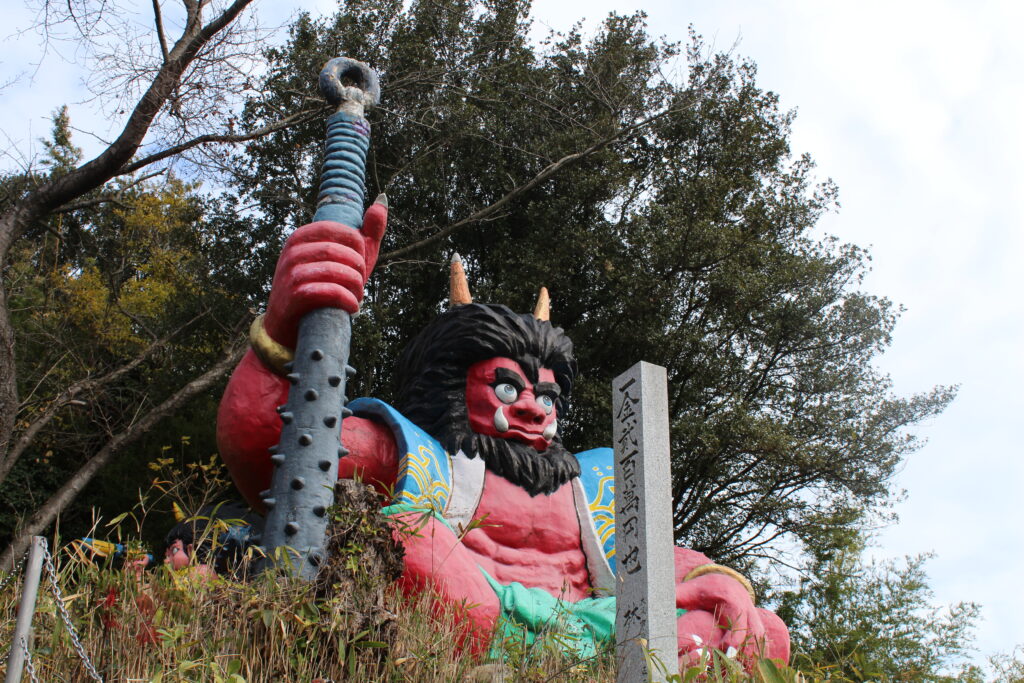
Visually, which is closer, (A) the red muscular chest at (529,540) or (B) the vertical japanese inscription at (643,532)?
(B) the vertical japanese inscription at (643,532)

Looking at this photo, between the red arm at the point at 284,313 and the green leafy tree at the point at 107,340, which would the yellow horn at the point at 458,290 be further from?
the green leafy tree at the point at 107,340

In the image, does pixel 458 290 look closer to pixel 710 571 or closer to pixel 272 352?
pixel 272 352

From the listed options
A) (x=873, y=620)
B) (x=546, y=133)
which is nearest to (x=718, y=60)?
(x=546, y=133)

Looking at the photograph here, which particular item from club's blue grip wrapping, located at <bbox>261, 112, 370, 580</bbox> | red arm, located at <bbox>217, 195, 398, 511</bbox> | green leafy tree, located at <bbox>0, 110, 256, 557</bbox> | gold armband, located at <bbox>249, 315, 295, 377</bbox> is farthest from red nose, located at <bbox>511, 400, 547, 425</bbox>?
green leafy tree, located at <bbox>0, 110, 256, 557</bbox>

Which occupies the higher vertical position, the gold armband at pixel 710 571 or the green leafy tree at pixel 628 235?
the green leafy tree at pixel 628 235

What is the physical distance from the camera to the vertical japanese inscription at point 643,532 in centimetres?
A: 337

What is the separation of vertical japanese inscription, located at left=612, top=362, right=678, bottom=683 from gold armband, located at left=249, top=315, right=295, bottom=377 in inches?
74.4

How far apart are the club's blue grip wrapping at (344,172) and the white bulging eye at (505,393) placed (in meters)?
1.28

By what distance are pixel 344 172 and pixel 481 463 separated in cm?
186

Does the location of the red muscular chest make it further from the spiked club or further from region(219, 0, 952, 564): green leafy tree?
region(219, 0, 952, 564): green leafy tree

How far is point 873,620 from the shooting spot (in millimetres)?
9562

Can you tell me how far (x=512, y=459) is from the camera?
5348 millimetres

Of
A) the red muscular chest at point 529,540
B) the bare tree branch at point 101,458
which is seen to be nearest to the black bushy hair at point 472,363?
the red muscular chest at point 529,540

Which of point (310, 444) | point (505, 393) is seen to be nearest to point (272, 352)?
point (310, 444)
